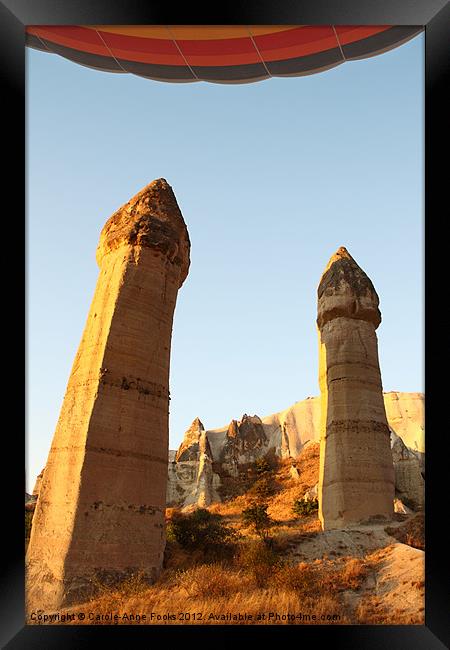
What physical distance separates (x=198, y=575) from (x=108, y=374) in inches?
173

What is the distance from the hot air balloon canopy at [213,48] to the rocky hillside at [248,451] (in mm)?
18427

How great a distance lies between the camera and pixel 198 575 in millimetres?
12172

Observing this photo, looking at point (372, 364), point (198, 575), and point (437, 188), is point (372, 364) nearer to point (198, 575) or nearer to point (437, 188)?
point (198, 575)

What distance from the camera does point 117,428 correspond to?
12258mm

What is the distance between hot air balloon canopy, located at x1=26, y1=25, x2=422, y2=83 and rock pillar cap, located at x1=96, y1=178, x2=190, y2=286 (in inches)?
148

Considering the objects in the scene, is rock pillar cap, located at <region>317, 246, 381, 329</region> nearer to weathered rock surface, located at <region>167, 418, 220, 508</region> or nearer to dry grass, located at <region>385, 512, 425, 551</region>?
dry grass, located at <region>385, 512, 425, 551</region>

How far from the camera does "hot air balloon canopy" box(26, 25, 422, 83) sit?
950 centimetres

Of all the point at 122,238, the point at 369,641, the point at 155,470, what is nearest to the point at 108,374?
the point at 155,470

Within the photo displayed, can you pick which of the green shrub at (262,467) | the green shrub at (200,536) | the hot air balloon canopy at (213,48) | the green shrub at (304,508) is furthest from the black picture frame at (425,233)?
the green shrub at (262,467)

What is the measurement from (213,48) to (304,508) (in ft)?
61.6

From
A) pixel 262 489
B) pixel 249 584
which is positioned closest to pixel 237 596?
pixel 249 584

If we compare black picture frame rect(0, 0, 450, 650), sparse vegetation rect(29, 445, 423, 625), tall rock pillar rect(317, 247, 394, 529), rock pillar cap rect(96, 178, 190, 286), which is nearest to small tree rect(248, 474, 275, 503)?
sparse vegetation rect(29, 445, 423, 625)

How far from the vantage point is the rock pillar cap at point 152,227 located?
13.8 metres

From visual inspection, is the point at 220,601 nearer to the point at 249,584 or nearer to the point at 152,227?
the point at 249,584
